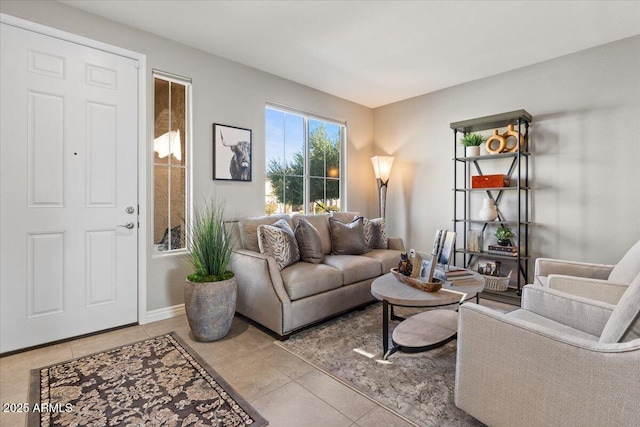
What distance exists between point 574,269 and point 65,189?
13.0 ft

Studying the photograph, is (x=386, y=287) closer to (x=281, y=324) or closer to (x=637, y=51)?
(x=281, y=324)

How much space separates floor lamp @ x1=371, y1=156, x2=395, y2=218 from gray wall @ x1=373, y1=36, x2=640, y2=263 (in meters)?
0.72

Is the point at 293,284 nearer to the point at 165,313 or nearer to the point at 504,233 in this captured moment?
the point at 165,313

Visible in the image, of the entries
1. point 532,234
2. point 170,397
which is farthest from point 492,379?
point 532,234

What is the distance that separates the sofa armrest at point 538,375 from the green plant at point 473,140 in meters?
2.79

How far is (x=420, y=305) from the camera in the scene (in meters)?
1.92

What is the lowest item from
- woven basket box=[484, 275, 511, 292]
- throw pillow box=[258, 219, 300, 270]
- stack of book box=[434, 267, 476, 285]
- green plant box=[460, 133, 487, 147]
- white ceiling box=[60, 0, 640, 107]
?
woven basket box=[484, 275, 511, 292]

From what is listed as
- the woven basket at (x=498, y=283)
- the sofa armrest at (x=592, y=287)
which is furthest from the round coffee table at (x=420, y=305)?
the woven basket at (x=498, y=283)

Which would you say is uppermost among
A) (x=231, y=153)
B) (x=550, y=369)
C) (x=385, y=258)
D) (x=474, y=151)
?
(x=474, y=151)

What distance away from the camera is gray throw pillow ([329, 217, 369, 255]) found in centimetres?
339

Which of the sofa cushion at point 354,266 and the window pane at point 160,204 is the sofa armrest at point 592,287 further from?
the window pane at point 160,204

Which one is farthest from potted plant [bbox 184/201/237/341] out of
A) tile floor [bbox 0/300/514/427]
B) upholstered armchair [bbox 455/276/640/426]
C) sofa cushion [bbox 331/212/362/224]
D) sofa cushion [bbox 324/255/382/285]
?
upholstered armchair [bbox 455/276/640/426]

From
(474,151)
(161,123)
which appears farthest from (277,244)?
(474,151)

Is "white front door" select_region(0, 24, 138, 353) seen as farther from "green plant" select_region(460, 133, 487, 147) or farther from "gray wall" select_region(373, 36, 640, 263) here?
"gray wall" select_region(373, 36, 640, 263)
